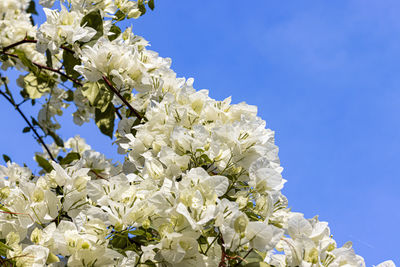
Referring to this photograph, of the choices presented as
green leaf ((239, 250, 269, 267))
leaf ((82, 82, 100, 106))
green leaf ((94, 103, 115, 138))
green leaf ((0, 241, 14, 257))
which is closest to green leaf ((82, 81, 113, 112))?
leaf ((82, 82, 100, 106))

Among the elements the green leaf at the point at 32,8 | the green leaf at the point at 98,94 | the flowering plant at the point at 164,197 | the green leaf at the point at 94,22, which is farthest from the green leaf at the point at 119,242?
the green leaf at the point at 32,8

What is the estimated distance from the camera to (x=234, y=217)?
3.60ft

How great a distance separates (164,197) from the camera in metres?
1.19

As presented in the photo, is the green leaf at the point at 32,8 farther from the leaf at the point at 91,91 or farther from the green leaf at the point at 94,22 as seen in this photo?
the leaf at the point at 91,91

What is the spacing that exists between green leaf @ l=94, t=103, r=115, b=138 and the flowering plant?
17 cm

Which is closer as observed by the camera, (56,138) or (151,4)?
(151,4)

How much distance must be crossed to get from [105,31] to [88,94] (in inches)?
16.3

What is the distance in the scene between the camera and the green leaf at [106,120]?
7.18 ft

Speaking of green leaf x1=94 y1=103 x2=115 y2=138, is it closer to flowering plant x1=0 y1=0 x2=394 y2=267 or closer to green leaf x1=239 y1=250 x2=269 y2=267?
flowering plant x1=0 y1=0 x2=394 y2=267

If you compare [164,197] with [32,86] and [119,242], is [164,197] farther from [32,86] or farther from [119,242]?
[32,86]

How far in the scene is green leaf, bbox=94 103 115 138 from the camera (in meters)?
2.19

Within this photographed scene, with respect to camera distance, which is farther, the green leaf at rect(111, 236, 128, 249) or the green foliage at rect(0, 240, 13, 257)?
the green leaf at rect(111, 236, 128, 249)

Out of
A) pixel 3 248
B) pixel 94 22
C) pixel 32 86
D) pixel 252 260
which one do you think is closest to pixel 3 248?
pixel 3 248

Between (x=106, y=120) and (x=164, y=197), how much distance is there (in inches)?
44.1
